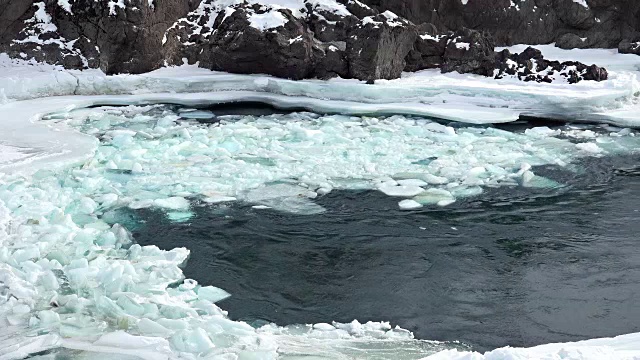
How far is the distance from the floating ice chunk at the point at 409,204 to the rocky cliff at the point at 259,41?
482 cm

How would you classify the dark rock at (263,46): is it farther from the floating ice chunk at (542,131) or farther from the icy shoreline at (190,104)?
the floating ice chunk at (542,131)

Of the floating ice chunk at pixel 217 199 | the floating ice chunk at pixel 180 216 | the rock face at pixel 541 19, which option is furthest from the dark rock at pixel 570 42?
the floating ice chunk at pixel 180 216

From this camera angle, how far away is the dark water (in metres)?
4.06

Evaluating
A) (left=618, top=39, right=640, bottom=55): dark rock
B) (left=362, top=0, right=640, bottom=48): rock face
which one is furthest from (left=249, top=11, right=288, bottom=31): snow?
(left=618, top=39, right=640, bottom=55): dark rock

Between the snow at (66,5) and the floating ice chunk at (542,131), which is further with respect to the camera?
the snow at (66,5)

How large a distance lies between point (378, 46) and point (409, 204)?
4976 millimetres

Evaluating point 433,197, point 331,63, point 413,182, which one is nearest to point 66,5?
point 331,63

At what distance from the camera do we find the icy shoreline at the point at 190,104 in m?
3.43

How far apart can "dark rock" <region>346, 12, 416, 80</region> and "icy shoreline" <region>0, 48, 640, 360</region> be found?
0.99 ft

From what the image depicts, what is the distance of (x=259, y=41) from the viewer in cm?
1069

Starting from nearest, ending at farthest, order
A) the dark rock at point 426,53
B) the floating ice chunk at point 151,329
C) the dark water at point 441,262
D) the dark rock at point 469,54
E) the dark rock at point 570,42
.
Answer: the floating ice chunk at point 151,329 < the dark water at point 441,262 < the dark rock at point 469,54 < the dark rock at point 426,53 < the dark rock at point 570,42

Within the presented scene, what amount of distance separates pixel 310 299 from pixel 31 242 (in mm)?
1810

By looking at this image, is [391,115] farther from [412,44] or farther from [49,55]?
[49,55]

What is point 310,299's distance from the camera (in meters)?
4.27
